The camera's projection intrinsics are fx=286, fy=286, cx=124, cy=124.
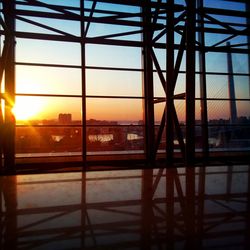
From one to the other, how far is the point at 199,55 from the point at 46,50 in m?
4.90

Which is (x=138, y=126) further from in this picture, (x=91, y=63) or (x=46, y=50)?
(x=46, y=50)

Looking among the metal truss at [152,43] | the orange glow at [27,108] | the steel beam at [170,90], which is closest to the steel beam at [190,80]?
the metal truss at [152,43]

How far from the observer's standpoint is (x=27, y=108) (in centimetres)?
770

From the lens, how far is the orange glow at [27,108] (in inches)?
297

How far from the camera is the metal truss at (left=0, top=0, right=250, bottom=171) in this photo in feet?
20.7

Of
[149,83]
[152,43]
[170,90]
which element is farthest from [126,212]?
[152,43]

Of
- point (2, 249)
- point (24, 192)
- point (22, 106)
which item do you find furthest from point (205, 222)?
point (22, 106)

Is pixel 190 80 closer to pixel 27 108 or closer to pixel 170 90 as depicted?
pixel 170 90

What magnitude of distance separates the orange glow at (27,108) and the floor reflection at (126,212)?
4947 mm

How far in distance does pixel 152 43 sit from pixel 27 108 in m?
3.87

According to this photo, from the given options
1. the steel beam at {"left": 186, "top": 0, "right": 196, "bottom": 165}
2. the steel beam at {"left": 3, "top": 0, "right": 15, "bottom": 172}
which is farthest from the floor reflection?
the steel beam at {"left": 3, "top": 0, "right": 15, "bottom": 172}

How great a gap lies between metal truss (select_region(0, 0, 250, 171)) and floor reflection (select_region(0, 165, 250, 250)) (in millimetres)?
3728

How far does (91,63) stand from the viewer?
26.9 ft

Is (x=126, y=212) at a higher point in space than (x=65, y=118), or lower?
lower
